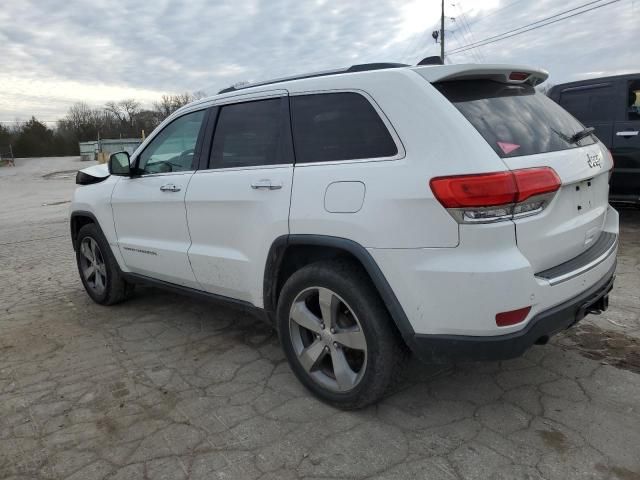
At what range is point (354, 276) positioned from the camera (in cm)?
265

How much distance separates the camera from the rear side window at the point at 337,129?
2.58 m

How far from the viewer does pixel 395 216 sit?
2375 millimetres

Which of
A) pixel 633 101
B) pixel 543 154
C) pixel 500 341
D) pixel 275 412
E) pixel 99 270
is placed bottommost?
pixel 275 412

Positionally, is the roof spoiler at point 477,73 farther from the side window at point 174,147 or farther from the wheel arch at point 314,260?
the side window at point 174,147

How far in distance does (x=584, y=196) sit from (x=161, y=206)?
9.17ft

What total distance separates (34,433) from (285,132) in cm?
218

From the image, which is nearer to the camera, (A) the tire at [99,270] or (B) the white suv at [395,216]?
(B) the white suv at [395,216]

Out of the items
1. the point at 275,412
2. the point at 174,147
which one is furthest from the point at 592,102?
the point at 275,412

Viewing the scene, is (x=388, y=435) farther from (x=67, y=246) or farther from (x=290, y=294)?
(x=67, y=246)

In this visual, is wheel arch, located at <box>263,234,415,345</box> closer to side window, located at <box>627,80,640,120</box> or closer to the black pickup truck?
the black pickup truck

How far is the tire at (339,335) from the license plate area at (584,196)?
3.69 feet

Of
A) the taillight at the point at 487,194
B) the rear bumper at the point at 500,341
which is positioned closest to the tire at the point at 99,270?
the rear bumper at the point at 500,341

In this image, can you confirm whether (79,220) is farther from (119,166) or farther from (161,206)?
(161,206)

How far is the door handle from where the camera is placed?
292 cm
